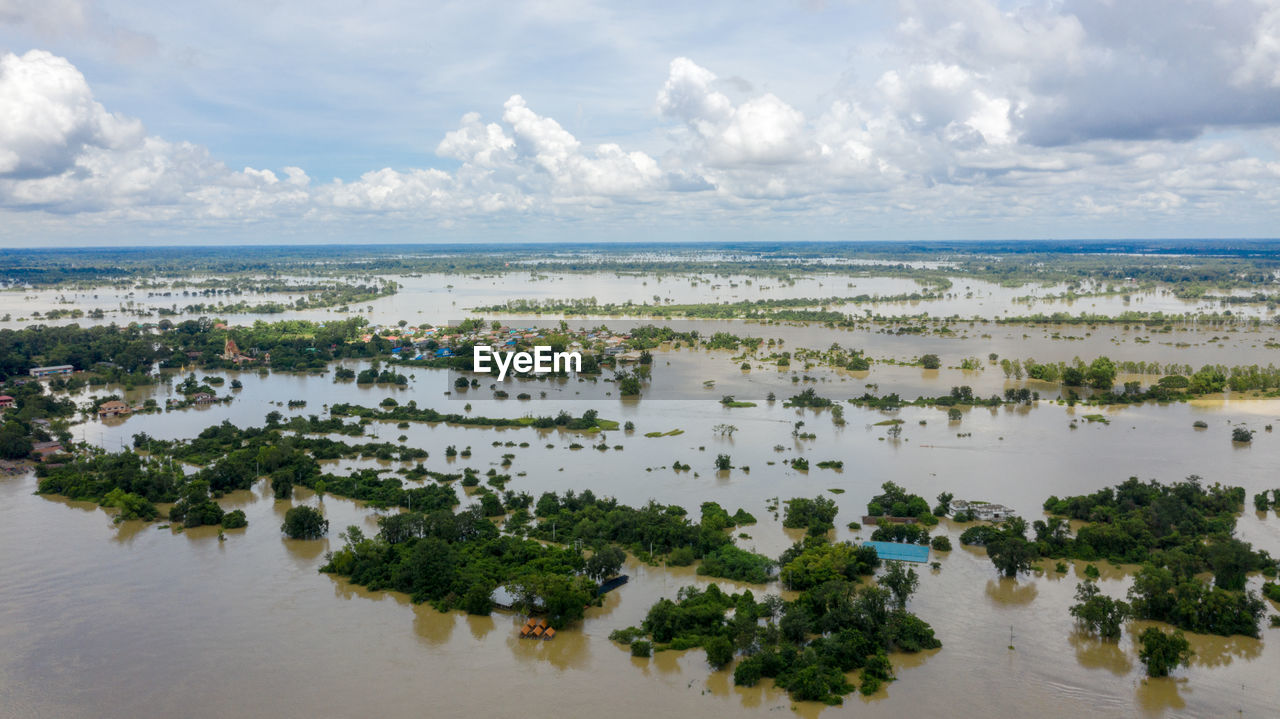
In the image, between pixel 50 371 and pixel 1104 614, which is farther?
pixel 50 371

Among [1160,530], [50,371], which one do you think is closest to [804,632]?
[1160,530]

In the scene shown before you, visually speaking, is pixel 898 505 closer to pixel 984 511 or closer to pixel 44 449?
pixel 984 511

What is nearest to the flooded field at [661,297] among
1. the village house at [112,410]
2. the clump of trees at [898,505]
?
the village house at [112,410]

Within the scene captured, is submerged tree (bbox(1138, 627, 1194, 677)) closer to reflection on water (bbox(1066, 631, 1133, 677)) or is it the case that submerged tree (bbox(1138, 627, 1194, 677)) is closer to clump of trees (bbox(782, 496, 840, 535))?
reflection on water (bbox(1066, 631, 1133, 677))

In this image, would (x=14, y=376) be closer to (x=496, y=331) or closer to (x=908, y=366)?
(x=496, y=331)

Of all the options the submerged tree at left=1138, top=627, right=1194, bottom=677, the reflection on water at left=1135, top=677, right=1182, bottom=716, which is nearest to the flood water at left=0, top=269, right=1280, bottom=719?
the reflection on water at left=1135, top=677, right=1182, bottom=716

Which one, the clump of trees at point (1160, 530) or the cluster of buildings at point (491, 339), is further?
the cluster of buildings at point (491, 339)

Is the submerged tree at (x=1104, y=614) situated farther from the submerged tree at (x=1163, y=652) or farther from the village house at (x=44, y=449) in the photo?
the village house at (x=44, y=449)
